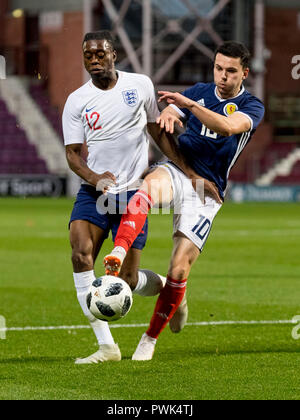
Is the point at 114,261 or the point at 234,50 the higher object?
the point at 234,50

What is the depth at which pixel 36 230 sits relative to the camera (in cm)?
2000

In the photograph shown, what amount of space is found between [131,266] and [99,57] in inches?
60.2

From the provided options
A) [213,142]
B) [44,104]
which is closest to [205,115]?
[213,142]

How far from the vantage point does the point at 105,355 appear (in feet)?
21.3

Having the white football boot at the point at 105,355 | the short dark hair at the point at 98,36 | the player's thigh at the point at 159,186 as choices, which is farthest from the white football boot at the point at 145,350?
the short dark hair at the point at 98,36

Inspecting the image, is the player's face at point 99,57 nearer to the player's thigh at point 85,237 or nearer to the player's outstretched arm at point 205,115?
the player's outstretched arm at point 205,115

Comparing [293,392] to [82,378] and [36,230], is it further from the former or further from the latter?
[36,230]

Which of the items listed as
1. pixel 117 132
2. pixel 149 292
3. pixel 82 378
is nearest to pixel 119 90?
pixel 117 132

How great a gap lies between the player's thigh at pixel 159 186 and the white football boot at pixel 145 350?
0.97 m

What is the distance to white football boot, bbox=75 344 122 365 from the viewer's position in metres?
6.45

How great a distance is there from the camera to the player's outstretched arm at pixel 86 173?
6.58 meters

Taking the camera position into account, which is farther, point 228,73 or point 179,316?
point 179,316

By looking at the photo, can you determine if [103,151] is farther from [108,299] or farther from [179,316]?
[179,316]

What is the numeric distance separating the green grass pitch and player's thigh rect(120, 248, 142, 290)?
0.56 m
